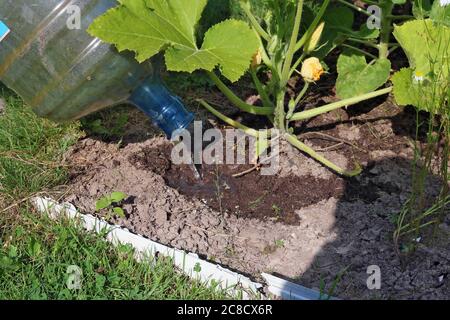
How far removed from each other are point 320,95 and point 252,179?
607 millimetres

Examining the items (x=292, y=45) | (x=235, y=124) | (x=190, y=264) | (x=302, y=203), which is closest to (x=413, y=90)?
(x=292, y=45)

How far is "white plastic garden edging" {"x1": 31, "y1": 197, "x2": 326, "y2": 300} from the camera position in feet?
6.91

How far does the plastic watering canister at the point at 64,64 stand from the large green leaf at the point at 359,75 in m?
0.66

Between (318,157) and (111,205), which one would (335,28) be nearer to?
(318,157)

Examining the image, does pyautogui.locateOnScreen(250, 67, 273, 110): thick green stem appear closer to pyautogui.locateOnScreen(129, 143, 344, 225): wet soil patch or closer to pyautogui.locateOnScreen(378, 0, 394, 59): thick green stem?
pyautogui.locateOnScreen(129, 143, 344, 225): wet soil patch

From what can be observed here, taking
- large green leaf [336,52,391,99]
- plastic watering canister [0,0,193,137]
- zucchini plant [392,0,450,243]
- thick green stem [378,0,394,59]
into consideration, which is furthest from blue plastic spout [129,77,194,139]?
thick green stem [378,0,394,59]

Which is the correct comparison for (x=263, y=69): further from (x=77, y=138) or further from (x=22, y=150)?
(x=22, y=150)

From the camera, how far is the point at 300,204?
97.9 inches

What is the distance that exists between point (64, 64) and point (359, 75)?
3.72 ft

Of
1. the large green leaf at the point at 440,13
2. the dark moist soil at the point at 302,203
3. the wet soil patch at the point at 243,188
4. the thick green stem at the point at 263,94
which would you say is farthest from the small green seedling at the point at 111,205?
the large green leaf at the point at 440,13

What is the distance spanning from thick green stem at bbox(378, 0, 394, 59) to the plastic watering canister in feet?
2.96

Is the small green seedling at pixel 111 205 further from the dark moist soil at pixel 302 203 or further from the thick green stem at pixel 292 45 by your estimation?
the thick green stem at pixel 292 45

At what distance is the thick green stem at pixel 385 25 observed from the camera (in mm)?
2777
